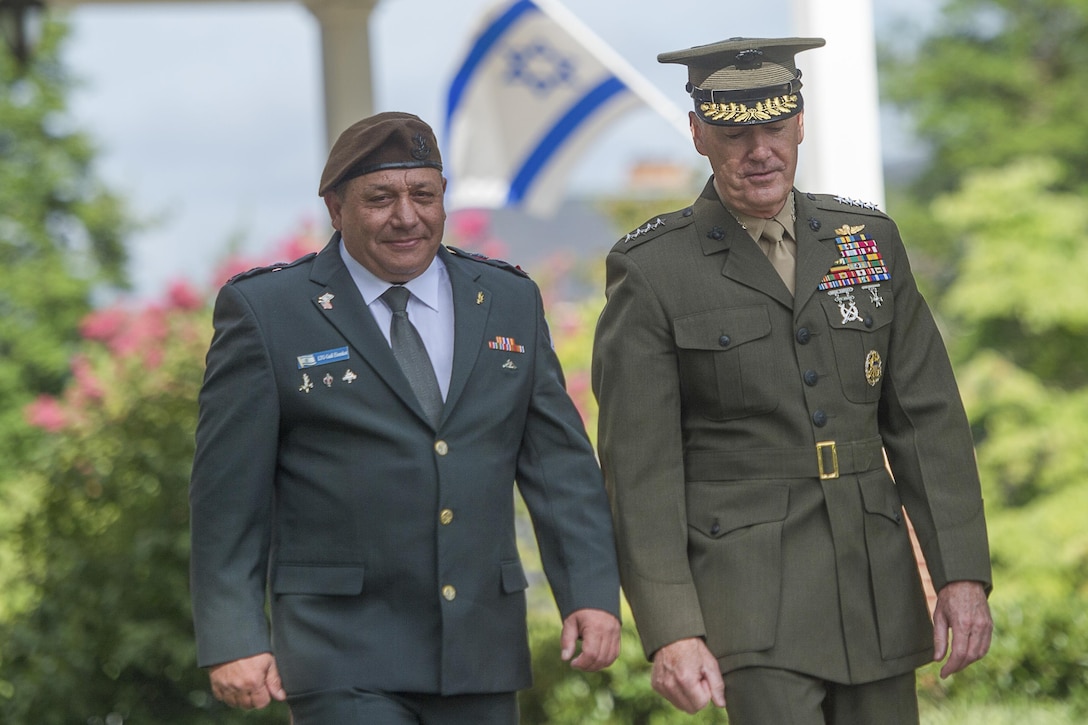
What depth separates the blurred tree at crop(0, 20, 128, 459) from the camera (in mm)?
22094

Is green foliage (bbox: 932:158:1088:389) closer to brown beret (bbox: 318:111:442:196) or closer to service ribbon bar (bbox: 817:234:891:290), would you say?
service ribbon bar (bbox: 817:234:891:290)

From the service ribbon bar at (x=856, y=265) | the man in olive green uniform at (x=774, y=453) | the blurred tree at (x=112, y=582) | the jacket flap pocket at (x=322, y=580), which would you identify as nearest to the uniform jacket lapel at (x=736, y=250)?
the man in olive green uniform at (x=774, y=453)

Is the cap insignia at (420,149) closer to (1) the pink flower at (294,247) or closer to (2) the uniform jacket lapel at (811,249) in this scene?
(2) the uniform jacket lapel at (811,249)

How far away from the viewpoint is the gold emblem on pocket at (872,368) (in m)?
3.68

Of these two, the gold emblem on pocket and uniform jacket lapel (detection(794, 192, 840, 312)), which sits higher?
uniform jacket lapel (detection(794, 192, 840, 312))

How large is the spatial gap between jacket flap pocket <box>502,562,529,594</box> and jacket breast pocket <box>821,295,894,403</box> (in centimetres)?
81

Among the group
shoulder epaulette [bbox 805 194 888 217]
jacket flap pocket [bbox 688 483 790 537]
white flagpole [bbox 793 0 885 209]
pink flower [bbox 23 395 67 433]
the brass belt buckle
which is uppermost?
white flagpole [bbox 793 0 885 209]

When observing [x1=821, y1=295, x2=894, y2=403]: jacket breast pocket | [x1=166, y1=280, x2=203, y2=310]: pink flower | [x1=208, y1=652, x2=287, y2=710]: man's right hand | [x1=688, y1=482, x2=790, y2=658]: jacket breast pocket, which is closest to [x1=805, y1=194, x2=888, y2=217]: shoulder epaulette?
[x1=821, y1=295, x2=894, y2=403]: jacket breast pocket

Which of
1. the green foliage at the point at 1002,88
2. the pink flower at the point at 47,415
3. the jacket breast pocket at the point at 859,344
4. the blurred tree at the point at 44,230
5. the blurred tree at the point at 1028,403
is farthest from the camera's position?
the green foliage at the point at 1002,88

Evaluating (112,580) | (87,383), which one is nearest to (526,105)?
(87,383)

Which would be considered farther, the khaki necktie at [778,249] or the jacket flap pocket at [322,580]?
the khaki necktie at [778,249]

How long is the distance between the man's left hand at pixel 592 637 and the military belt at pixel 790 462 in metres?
0.38

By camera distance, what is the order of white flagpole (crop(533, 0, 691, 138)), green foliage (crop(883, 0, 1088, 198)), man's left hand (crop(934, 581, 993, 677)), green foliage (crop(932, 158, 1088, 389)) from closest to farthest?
man's left hand (crop(934, 581, 993, 677))
white flagpole (crop(533, 0, 691, 138))
green foliage (crop(932, 158, 1088, 389))
green foliage (crop(883, 0, 1088, 198))

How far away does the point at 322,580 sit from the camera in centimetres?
351
